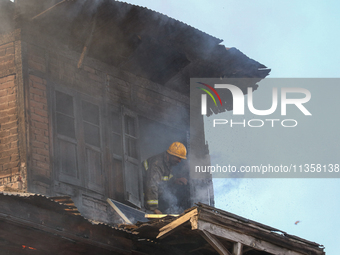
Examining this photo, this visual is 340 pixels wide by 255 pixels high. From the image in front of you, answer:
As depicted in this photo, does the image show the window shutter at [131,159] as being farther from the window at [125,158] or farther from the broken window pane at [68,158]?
the broken window pane at [68,158]

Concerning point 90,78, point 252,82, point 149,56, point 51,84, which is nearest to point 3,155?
point 51,84

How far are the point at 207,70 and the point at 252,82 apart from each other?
1202 millimetres

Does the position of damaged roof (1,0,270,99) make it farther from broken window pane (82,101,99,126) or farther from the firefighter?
the firefighter

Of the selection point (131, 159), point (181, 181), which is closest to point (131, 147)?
point (131, 159)

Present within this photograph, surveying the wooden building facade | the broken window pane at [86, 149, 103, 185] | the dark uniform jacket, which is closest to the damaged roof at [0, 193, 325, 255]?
the wooden building facade

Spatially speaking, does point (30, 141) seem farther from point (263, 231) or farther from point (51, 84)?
point (263, 231)

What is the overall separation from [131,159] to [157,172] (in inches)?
23.1

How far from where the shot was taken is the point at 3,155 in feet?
30.3

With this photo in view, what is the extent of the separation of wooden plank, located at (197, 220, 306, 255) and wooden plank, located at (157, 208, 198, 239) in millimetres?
152

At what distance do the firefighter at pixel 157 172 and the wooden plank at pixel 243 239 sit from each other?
117 inches

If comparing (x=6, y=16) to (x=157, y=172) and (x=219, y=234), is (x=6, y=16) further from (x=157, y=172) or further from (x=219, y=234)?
(x=219, y=234)

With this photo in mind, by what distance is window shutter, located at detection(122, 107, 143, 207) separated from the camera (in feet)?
35.3

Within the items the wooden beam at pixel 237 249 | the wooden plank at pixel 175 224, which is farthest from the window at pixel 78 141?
the wooden beam at pixel 237 249

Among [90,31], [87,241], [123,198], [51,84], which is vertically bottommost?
[87,241]
